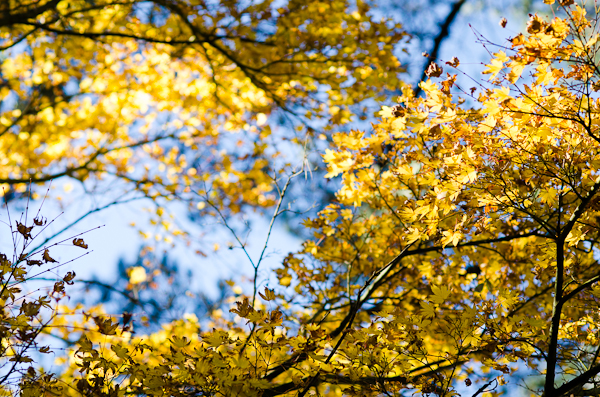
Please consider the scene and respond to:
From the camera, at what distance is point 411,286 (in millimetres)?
3465

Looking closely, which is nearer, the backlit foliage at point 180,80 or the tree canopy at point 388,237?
the tree canopy at point 388,237

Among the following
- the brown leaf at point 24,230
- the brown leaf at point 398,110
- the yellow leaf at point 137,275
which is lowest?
the brown leaf at point 24,230

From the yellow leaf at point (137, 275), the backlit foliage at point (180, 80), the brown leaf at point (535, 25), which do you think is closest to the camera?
the brown leaf at point (535, 25)

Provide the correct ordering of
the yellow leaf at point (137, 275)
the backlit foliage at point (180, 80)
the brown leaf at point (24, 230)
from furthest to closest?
the yellow leaf at point (137, 275)
the backlit foliage at point (180, 80)
the brown leaf at point (24, 230)

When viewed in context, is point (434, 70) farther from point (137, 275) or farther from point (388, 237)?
point (137, 275)

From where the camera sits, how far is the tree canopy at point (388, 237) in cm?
179

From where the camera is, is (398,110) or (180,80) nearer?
(398,110)

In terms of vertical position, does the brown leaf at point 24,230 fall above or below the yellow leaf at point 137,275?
below

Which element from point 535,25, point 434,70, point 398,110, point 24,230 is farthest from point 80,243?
point 535,25

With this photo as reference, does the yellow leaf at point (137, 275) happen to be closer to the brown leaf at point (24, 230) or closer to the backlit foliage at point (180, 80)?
the backlit foliage at point (180, 80)

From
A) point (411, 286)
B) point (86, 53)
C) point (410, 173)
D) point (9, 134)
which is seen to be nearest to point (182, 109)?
point (86, 53)

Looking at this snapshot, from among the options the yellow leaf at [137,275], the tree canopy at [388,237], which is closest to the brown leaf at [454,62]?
the tree canopy at [388,237]

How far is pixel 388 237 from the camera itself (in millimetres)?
3377

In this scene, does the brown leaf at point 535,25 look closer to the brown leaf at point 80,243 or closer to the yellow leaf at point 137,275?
the brown leaf at point 80,243
